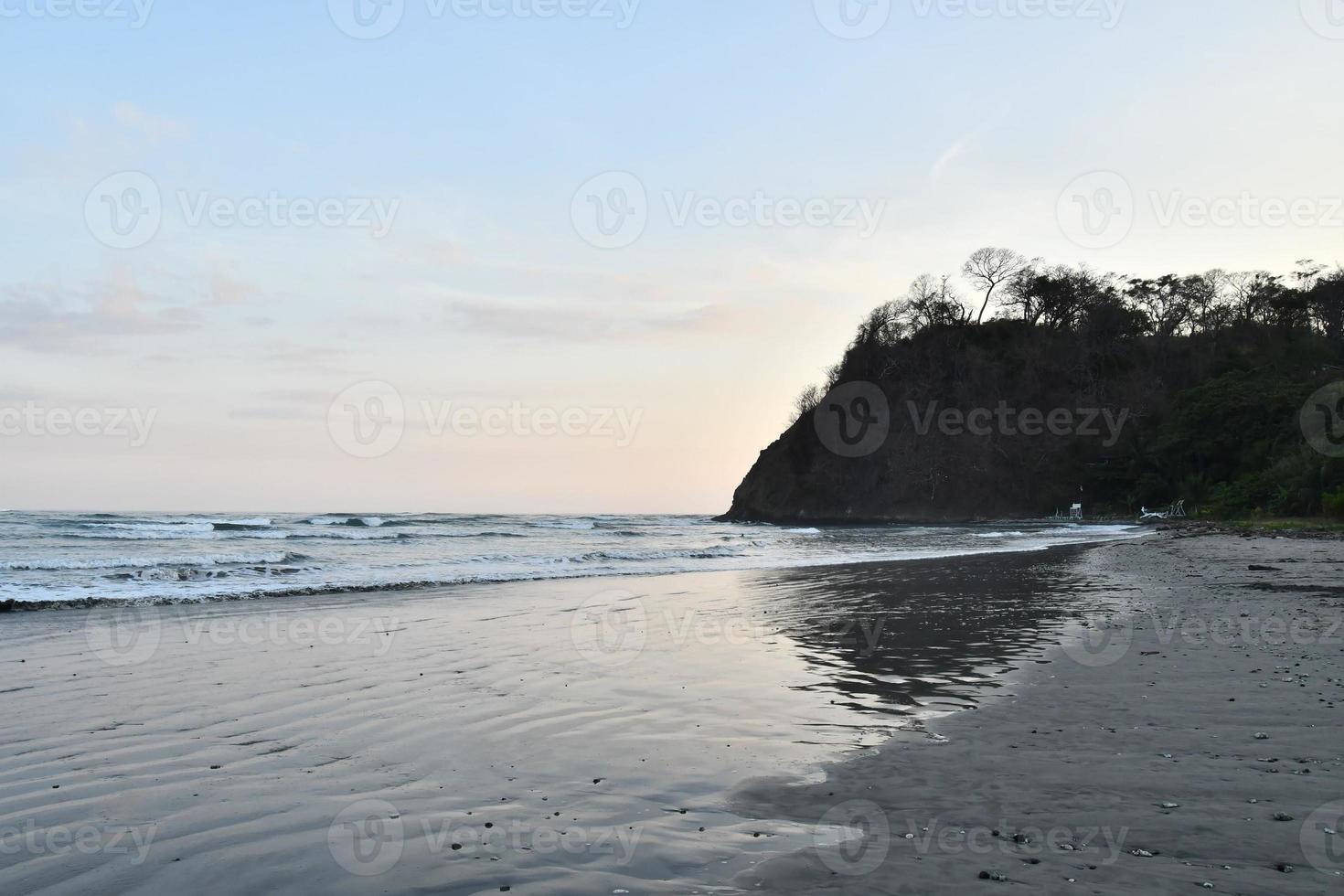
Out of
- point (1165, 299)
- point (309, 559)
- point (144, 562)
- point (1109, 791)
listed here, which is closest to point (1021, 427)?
point (1165, 299)

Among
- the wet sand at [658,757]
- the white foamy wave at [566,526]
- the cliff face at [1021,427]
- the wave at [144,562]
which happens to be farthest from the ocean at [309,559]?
the cliff face at [1021,427]

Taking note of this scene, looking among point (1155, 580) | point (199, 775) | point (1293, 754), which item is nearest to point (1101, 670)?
point (1293, 754)

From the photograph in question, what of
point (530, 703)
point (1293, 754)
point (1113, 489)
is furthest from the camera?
point (1113, 489)

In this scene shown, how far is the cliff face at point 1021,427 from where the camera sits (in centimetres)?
5794

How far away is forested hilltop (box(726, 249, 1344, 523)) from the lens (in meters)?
61.8

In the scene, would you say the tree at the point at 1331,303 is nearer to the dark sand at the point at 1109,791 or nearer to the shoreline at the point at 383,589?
the shoreline at the point at 383,589

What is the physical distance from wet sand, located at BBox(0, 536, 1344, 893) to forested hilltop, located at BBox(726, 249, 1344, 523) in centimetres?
5719

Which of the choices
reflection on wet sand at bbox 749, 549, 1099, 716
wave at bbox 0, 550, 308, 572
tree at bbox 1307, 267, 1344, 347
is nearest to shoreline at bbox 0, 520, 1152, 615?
reflection on wet sand at bbox 749, 549, 1099, 716

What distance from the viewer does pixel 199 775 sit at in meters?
4.75

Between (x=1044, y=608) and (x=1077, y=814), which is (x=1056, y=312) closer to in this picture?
(x=1044, y=608)

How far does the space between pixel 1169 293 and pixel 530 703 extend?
3687 inches

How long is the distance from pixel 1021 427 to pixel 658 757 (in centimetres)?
7853

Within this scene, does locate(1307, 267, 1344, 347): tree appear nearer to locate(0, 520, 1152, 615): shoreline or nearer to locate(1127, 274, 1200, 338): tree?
locate(1127, 274, 1200, 338): tree

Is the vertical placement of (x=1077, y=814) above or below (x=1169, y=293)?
below
